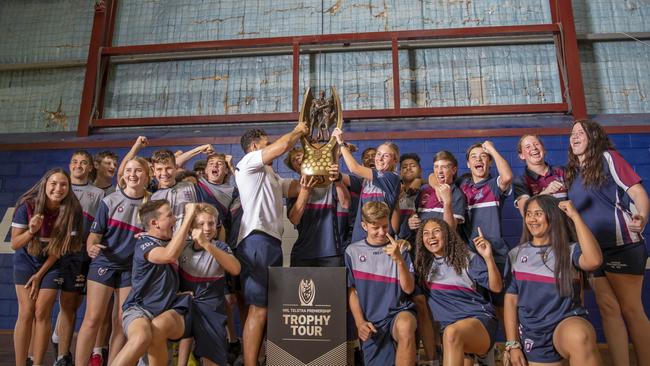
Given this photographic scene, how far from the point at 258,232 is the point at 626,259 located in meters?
2.31

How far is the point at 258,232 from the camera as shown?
313 cm

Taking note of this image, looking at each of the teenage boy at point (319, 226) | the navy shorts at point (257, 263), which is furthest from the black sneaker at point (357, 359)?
the navy shorts at point (257, 263)

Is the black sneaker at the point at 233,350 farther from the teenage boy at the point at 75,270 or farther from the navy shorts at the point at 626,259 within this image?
the navy shorts at the point at 626,259

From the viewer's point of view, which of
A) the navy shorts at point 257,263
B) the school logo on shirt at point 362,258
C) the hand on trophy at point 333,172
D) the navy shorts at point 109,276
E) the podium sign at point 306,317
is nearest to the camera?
the podium sign at point 306,317

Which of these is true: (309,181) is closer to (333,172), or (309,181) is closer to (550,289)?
(333,172)

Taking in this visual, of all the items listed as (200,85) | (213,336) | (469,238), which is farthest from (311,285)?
(200,85)

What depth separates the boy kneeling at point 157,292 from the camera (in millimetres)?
2723

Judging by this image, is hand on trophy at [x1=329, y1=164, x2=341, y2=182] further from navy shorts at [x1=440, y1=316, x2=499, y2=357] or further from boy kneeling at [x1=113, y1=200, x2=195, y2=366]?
navy shorts at [x1=440, y1=316, x2=499, y2=357]

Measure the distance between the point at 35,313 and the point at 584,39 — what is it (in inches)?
255

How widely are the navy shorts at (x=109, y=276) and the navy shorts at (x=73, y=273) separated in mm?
362

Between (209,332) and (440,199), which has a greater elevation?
(440,199)

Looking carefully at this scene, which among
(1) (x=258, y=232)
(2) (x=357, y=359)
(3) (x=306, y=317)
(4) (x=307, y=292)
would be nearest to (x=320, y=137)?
(1) (x=258, y=232)

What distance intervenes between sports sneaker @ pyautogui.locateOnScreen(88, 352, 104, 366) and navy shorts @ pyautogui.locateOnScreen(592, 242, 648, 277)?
11.7 feet

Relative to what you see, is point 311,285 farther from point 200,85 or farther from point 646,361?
point 200,85
